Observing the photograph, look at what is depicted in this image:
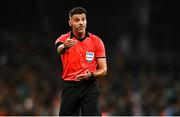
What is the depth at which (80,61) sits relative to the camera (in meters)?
7.49

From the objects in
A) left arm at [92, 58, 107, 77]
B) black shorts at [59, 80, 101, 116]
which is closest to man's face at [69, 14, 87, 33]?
left arm at [92, 58, 107, 77]

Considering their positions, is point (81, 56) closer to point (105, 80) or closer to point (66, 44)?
point (66, 44)

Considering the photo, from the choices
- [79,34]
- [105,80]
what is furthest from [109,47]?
[79,34]

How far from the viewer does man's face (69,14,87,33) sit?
739 cm

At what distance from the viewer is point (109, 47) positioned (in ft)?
60.5

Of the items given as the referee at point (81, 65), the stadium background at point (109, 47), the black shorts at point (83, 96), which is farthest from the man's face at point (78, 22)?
the stadium background at point (109, 47)

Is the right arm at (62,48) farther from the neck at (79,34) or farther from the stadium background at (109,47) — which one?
the stadium background at (109,47)

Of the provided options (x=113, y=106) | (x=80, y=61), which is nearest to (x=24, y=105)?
(x=113, y=106)

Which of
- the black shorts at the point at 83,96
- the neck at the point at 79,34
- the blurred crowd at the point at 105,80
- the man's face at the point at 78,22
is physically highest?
Answer: the man's face at the point at 78,22

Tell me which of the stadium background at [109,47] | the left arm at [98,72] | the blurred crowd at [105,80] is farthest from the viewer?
the stadium background at [109,47]

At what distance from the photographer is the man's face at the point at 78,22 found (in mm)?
7395

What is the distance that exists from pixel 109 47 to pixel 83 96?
11.0 meters

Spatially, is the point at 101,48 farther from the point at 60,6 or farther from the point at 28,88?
the point at 60,6

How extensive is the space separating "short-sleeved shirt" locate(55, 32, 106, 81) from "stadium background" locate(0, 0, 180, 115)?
290 inches
